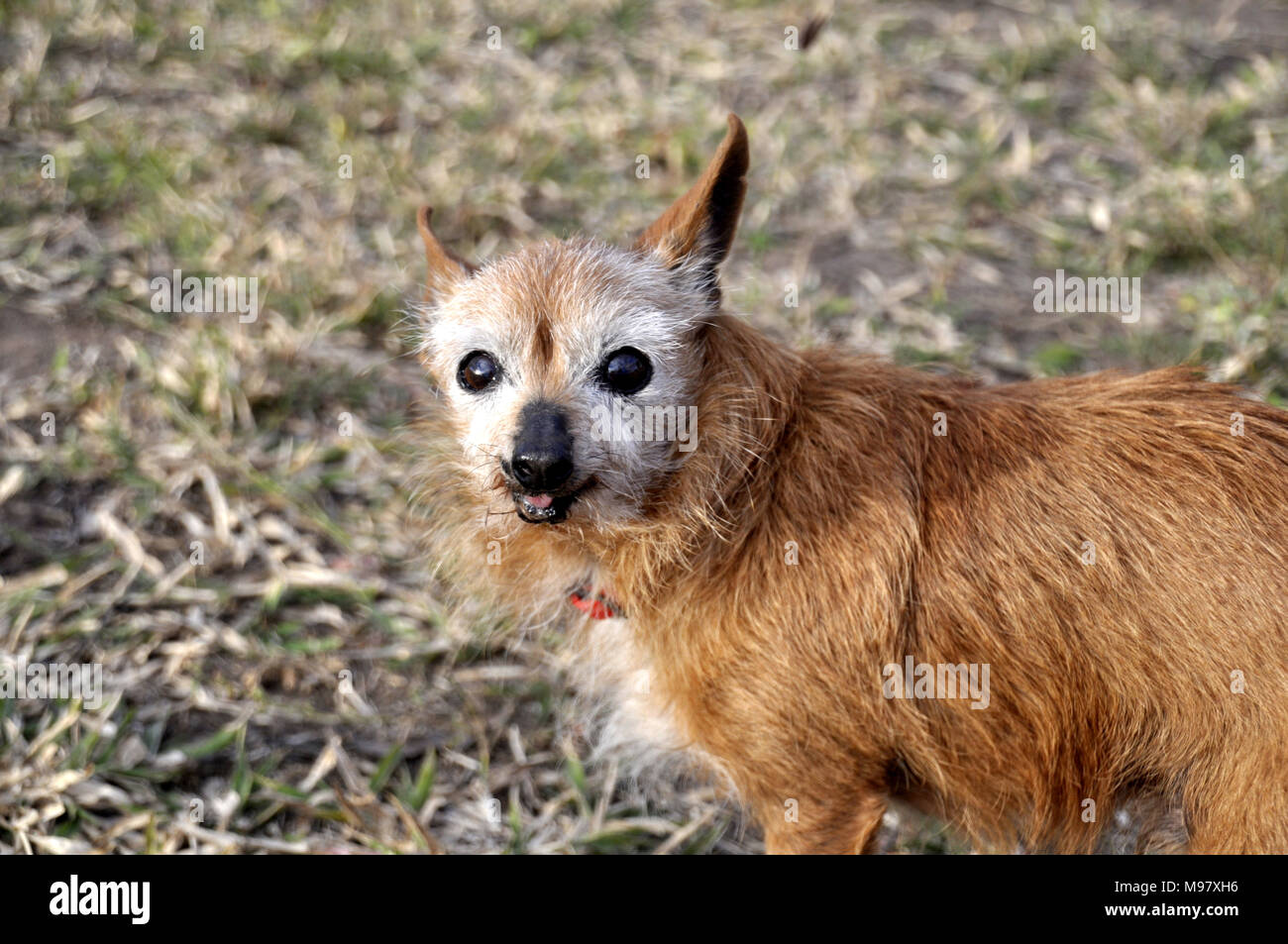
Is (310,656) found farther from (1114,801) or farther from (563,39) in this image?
(563,39)

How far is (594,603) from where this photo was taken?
3502mm

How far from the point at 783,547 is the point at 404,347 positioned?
119 inches

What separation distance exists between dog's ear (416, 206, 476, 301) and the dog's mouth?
30.0 inches

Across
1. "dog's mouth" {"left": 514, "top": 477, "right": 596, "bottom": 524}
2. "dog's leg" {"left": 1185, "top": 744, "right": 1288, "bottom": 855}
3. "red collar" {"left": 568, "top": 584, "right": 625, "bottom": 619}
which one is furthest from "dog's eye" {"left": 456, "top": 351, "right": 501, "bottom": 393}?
"dog's leg" {"left": 1185, "top": 744, "right": 1288, "bottom": 855}

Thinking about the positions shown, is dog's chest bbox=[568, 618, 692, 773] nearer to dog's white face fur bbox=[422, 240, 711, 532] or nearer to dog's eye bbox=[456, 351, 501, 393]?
dog's white face fur bbox=[422, 240, 711, 532]

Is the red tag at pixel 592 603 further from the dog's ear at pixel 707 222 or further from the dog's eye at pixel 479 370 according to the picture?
the dog's ear at pixel 707 222

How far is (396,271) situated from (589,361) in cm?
321

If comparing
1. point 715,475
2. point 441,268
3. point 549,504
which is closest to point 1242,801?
point 715,475

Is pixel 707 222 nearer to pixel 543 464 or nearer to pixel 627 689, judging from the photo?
pixel 543 464

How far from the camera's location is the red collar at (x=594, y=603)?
11.4 feet

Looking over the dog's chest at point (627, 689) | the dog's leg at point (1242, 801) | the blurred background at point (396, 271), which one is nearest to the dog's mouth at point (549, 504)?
the dog's chest at point (627, 689)

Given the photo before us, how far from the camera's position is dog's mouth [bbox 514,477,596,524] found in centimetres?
307

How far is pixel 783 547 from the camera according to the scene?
10.6 feet

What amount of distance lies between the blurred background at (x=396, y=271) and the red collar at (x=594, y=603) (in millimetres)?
542
